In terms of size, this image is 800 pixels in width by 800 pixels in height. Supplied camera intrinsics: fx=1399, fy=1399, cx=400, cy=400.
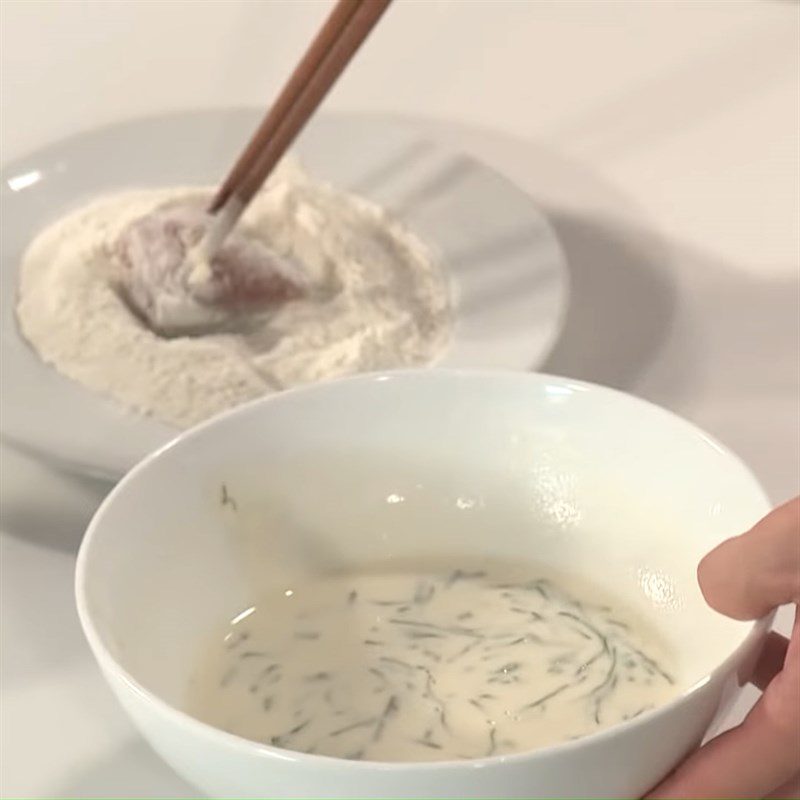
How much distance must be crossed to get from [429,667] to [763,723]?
0.39 ft

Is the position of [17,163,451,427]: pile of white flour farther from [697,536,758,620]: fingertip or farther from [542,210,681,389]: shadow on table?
[697,536,758,620]: fingertip

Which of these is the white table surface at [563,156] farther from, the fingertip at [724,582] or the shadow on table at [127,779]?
the fingertip at [724,582]

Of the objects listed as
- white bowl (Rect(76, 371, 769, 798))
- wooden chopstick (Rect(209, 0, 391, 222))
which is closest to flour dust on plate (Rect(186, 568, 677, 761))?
white bowl (Rect(76, 371, 769, 798))

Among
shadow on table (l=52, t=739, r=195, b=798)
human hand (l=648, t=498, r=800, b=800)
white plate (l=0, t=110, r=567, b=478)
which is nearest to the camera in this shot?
human hand (l=648, t=498, r=800, b=800)

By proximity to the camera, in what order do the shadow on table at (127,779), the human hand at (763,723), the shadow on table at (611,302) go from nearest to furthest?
the human hand at (763,723) < the shadow on table at (127,779) < the shadow on table at (611,302)

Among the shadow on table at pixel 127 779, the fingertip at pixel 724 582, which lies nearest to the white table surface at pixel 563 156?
the shadow on table at pixel 127 779

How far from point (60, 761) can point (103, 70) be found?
74 cm

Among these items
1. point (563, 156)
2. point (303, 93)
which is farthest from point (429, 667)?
point (563, 156)

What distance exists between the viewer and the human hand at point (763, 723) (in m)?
0.42

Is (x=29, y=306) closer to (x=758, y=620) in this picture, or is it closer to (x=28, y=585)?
(x=28, y=585)

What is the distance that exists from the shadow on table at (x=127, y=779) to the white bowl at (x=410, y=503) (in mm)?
61

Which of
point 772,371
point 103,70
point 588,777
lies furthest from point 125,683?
point 103,70

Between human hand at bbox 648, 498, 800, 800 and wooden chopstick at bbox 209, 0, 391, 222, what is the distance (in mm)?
389

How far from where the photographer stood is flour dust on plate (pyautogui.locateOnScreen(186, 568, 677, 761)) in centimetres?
45
